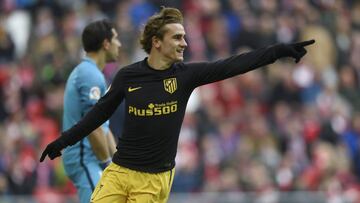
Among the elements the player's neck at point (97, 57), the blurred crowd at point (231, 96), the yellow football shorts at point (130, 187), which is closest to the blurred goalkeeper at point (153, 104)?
the yellow football shorts at point (130, 187)

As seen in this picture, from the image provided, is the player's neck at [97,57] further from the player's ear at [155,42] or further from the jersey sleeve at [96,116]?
the player's ear at [155,42]

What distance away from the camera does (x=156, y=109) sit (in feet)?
28.5

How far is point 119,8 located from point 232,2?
1.87 m

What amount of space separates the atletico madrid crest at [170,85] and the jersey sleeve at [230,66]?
13cm

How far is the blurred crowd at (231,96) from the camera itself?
53.3 feet

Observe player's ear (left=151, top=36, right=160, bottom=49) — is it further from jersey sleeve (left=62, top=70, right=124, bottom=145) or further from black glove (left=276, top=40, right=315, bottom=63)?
black glove (left=276, top=40, right=315, bottom=63)

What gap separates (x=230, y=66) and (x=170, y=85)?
1.51 feet

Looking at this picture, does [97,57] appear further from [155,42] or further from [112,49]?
[155,42]

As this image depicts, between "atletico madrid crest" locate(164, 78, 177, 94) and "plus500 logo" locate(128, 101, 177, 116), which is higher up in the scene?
"atletico madrid crest" locate(164, 78, 177, 94)

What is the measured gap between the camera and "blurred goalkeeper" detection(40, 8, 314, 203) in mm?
Result: 8695

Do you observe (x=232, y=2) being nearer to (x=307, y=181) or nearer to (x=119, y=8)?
(x=119, y=8)

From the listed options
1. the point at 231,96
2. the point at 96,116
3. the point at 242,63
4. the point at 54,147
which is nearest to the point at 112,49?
the point at 96,116

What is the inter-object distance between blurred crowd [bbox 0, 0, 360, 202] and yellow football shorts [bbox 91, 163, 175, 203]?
7.01m

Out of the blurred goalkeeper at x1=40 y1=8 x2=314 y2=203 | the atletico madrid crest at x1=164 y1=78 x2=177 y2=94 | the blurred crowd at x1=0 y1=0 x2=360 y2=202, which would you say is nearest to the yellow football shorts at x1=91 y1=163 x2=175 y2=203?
the blurred goalkeeper at x1=40 y1=8 x2=314 y2=203
